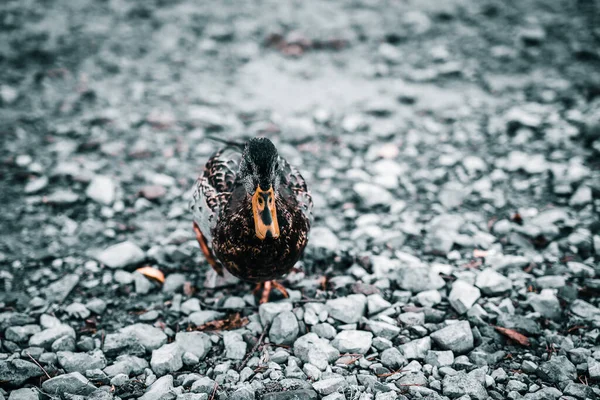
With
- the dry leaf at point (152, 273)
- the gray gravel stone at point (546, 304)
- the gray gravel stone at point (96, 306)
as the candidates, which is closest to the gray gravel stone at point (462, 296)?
the gray gravel stone at point (546, 304)

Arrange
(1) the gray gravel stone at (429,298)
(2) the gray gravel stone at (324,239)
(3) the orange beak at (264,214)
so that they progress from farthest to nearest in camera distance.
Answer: (2) the gray gravel stone at (324,239) < (1) the gray gravel stone at (429,298) < (3) the orange beak at (264,214)

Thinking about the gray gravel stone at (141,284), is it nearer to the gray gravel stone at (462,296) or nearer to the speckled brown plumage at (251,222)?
the speckled brown plumage at (251,222)

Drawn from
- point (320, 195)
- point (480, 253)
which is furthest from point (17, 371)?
point (480, 253)

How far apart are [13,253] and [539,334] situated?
3.76 meters

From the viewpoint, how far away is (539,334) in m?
2.95

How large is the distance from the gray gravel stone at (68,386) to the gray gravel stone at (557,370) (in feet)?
8.19

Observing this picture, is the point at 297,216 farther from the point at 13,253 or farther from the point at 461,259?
the point at 13,253

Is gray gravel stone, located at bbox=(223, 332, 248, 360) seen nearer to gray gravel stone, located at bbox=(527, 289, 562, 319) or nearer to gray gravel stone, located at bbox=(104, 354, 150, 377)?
gray gravel stone, located at bbox=(104, 354, 150, 377)

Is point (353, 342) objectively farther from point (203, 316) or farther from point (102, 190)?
point (102, 190)

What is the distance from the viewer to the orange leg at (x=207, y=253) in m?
3.48

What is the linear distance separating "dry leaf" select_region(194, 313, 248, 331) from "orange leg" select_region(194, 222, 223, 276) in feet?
1.37

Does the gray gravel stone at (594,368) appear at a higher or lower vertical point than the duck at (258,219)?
lower

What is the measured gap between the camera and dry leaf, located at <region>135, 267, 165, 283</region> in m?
3.47

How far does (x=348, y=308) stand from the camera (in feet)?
10.2
